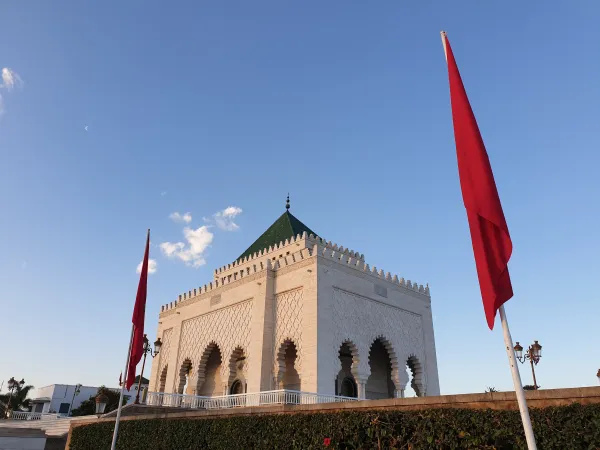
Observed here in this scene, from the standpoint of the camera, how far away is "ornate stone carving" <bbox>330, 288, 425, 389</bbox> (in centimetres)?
1603

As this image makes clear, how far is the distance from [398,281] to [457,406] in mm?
14017

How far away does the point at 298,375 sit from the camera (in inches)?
672

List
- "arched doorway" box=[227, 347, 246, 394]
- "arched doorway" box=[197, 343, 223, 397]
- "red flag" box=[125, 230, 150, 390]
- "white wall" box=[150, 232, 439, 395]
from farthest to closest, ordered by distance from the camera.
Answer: "arched doorway" box=[197, 343, 223, 397] < "arched doorway" box=[227, 347, 246, 394] < "white wall" box=[150, 232, 439, 395] < "red flag" box=[125, 230, 150, 390]

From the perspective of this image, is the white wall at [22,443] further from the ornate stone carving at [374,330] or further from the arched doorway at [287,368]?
the ornate stone carving at [374,330]

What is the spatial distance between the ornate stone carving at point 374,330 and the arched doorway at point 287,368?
1.96 metres

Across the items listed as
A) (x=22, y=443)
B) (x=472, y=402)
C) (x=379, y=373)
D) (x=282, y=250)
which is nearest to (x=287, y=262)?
(x=282, y=250)

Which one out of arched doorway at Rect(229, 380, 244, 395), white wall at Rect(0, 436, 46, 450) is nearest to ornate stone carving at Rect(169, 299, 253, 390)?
arched doorway at Rect(229, 380, 244, 395)

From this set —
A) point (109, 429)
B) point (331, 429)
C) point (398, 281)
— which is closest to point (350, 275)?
point (398, 281)

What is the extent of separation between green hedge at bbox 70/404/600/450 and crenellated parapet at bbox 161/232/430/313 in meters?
8.57

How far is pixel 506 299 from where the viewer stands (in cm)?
365

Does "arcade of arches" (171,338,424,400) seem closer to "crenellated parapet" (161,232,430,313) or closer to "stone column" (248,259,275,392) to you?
"stone column" (248,259,275,392)

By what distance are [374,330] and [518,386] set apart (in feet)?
47.1

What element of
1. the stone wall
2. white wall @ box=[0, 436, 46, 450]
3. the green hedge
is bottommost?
white wall @ box=[0, 436, 46, 450]

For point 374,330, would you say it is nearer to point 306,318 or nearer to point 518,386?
point 306,318
